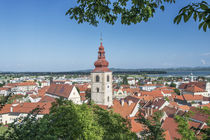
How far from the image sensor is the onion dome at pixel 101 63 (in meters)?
35.4

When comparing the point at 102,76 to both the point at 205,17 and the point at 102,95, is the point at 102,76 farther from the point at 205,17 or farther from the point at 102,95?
the point at 205,17

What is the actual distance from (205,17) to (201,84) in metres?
96.5

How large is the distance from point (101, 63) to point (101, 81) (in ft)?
12.8

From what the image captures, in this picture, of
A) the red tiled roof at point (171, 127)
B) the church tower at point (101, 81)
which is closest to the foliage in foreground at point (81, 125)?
the red tiled roof at point (171, 127)

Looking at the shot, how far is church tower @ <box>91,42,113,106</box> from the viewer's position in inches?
1411

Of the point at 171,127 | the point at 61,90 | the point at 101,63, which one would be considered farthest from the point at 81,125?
the point at 61,90

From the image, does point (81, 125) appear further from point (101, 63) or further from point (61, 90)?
point (61, 90)

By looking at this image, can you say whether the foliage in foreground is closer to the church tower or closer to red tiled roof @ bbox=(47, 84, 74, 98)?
the church tower

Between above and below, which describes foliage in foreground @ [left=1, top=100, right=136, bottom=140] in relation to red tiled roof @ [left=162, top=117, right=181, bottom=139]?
above

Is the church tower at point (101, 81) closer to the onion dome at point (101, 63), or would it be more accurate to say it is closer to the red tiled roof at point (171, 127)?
the onion dome at point (101, 63)

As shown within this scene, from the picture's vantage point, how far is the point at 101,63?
3594cm

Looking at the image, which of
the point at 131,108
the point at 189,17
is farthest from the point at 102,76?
the point at 189,17

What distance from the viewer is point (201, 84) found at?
86688mm

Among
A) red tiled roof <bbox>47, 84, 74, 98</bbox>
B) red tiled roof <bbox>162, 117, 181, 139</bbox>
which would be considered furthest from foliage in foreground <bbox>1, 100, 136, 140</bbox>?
red tiled roof <bbox>47, 84, 74, 98</bbox>
